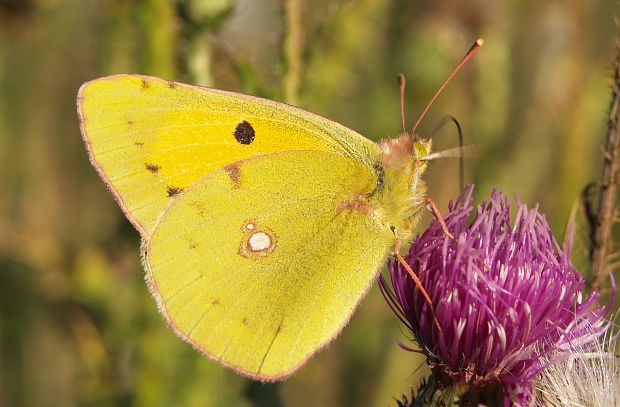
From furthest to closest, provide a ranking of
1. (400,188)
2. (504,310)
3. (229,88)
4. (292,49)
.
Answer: (229,88)
(292,49)
(400,188)
(504,310)

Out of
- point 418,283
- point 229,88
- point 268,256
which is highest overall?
point 418,283

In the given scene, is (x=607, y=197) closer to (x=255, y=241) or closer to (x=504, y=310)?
(x=504, y=310)

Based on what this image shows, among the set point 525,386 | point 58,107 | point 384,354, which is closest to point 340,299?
point 525,386

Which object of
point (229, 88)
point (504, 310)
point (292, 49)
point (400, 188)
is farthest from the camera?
point (229, 88)

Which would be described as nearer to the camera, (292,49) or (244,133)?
(244,133)

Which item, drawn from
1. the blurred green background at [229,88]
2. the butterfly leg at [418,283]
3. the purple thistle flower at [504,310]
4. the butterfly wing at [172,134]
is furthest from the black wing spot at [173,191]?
the purple thistle flower at [504,310]

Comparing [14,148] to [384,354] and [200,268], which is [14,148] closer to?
[384,354]

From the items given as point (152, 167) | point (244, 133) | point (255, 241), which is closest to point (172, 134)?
point (152, 167)

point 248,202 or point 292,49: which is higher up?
point 292,49
